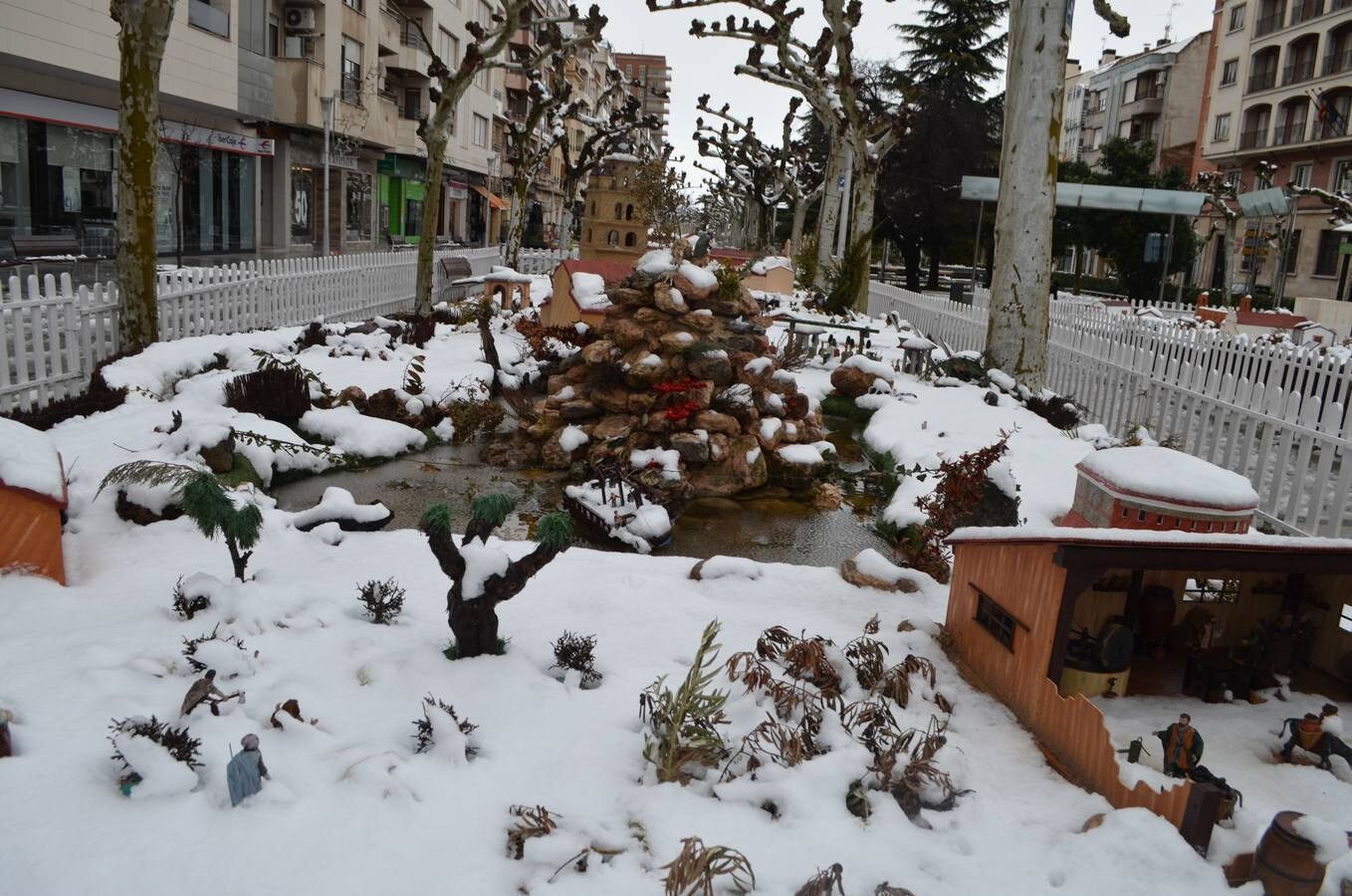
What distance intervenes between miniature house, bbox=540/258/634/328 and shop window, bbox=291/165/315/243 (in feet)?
60.7

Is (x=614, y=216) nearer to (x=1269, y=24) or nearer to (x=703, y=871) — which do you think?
(x=703, y=871)

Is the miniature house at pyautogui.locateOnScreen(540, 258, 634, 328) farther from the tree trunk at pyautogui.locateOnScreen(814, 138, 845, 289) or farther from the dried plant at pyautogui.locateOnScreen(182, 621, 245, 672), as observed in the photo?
the tree trunk at pyautogui.locateOnScreen(814, 138, 845, 289)

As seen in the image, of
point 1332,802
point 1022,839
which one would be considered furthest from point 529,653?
point 1332,802

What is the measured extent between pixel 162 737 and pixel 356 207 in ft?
118

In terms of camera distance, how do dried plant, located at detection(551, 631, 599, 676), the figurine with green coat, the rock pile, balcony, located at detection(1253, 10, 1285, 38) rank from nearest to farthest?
the figurine with green coat
dried plant, located at detection(551, 631, 599, 676)
the rock pile
balcony, located at detection(1253, 10, 1285, 38)

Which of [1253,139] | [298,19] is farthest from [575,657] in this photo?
[1253,139]

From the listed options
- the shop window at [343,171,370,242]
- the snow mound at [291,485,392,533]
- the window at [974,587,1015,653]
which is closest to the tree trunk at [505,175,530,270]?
the shop window at [343,171,370,242]

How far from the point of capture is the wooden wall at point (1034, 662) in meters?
3.17

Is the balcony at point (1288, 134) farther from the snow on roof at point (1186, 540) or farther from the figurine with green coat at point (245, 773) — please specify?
the figurine with green coat at point (245, 773)

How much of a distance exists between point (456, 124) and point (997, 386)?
35536 millimetres

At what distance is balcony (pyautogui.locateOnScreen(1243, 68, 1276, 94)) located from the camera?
140 feet

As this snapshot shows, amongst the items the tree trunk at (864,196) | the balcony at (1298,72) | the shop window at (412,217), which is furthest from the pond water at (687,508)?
the balcony at (1298,72)

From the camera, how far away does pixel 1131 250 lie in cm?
3275

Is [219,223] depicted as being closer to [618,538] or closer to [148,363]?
[148,363]
